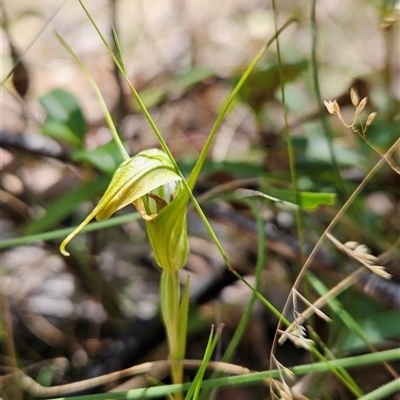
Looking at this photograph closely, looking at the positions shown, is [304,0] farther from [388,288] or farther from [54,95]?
[388,288]

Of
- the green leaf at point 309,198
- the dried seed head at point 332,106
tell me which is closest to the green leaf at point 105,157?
the green leaf at point 309,198

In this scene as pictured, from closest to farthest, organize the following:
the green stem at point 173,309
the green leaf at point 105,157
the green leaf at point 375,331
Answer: the green stem at point 173,309
the green leaf at point 375,331
the green leaf at point 105,157

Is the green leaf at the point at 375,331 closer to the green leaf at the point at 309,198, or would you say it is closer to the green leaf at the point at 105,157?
the green leaf at the point at 309,198

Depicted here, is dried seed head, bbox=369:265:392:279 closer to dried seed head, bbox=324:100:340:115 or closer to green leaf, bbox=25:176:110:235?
dried seed head, bbox=324:100:340:115

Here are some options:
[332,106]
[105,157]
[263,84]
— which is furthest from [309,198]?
[263,84]

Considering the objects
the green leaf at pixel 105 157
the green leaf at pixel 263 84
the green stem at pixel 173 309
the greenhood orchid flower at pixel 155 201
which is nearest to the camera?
the greenhood orchid flower at pixel 155 201

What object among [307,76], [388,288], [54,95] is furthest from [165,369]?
[307,76]
